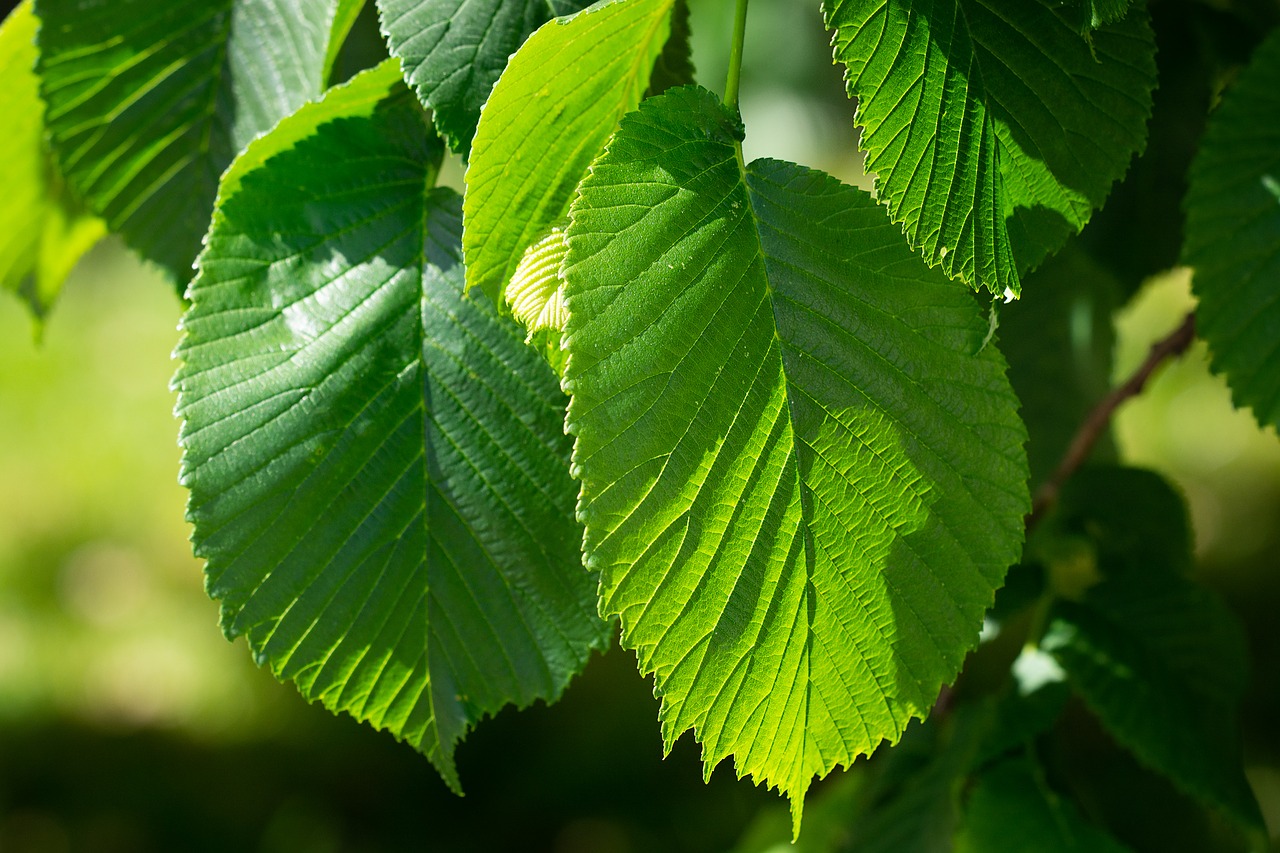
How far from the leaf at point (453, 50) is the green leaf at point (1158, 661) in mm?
592

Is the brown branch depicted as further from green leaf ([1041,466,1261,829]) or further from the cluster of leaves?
the cluster of leaves

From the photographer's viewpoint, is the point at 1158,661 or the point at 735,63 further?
the point at 1158,661

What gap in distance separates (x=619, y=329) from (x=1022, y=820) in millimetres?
532

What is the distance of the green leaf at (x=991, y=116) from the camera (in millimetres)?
435

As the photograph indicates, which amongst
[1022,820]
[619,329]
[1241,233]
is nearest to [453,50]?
[619,329]

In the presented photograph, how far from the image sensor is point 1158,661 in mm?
804

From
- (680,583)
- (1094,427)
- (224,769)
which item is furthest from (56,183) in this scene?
(224,769)

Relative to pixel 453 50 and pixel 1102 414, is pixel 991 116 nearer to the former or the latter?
pixel 453 50

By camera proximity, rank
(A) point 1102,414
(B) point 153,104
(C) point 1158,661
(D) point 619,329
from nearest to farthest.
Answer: (D) point 619,329
(B) point 153,104
(C) point 1158,661
(A) point 1102,414

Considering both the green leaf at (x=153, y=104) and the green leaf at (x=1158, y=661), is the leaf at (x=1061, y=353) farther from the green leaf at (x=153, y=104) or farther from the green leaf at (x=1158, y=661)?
the green leaf at (x=153, y=104)

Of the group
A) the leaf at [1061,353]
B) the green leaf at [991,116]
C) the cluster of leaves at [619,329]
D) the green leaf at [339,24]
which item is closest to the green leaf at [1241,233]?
the cluster of leaves at [619,329]

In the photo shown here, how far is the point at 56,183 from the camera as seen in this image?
2.65ft

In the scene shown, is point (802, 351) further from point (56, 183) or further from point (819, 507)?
point (56, 183)

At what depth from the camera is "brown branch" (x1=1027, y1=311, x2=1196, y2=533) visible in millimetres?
880
